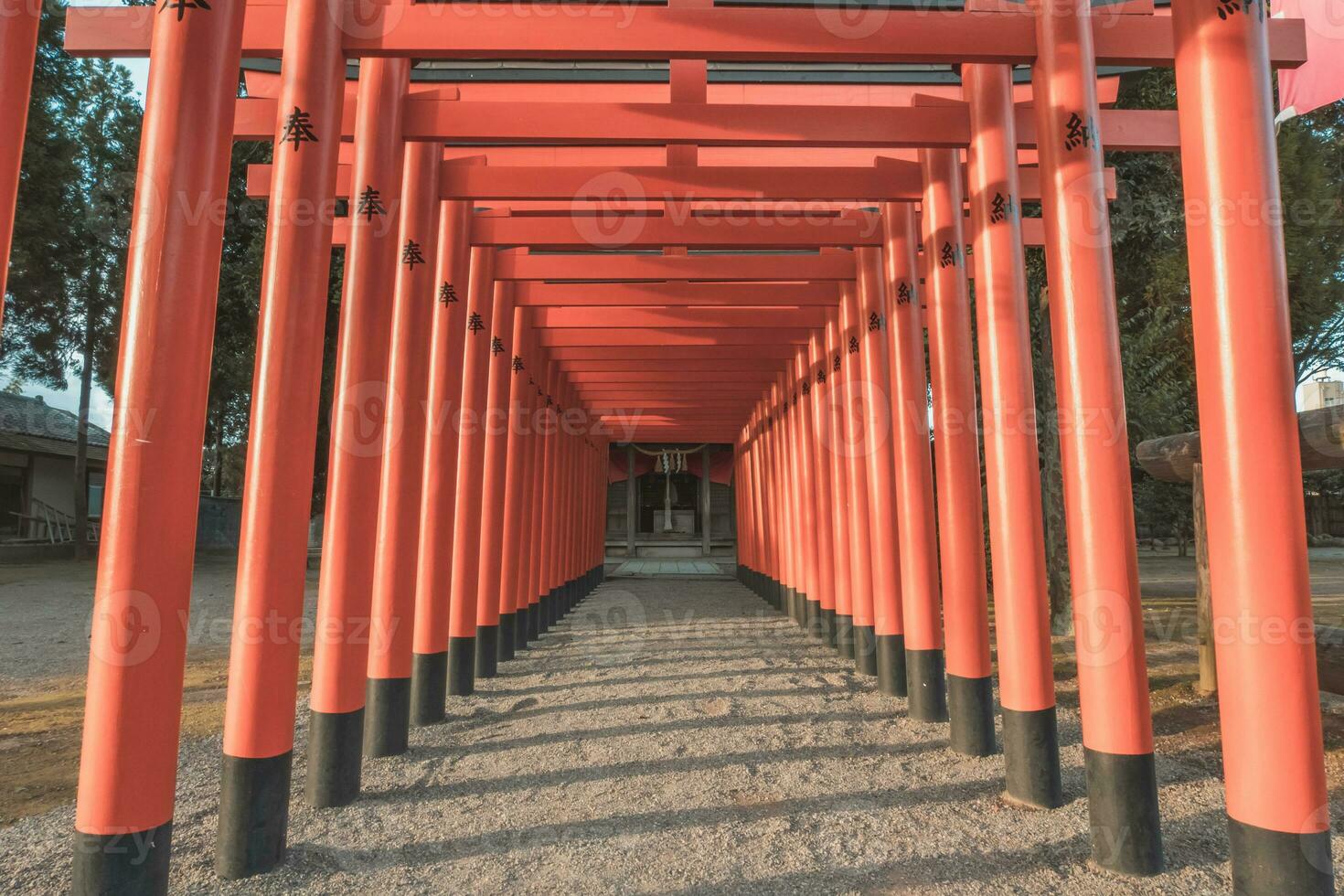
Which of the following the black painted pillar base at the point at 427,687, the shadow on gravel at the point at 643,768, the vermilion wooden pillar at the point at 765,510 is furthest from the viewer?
the vermilion wooden pillar at the point at 765,510

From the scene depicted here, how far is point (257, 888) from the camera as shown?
2977 millimetres

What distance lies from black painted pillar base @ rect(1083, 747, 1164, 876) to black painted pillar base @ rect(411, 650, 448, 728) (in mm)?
4040

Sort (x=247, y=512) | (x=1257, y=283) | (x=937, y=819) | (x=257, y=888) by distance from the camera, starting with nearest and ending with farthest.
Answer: (x=1257, y=283) < (x=257, y=888) < (x=247, y=512) < (x=937, y=819)

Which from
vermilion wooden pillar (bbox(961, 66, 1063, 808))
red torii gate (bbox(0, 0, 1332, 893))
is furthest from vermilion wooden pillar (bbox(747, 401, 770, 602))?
vermilion wooden pillar (bbox(961, 66, 1063, 808))

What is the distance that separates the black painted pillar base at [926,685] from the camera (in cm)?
533

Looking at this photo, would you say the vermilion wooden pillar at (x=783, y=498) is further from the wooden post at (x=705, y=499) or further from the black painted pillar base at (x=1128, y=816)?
the wooden post at (x=705, y=499)

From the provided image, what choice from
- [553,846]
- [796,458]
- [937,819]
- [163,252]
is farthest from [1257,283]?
[796,458]

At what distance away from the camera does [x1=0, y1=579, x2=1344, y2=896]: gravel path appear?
306 centimetres

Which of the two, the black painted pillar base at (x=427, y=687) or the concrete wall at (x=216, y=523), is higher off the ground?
the concrete wall at (x=216, y=523)

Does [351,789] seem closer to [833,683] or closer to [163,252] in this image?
[163,252]

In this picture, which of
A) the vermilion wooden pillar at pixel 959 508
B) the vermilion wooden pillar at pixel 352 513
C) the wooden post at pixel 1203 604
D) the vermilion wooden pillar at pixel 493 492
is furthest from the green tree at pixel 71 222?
the wooden post at pixel 1203 604

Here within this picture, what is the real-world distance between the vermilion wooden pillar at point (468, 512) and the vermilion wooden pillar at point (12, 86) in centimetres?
360

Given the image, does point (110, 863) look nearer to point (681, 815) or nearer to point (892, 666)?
point (681, 815)

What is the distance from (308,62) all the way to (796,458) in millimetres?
7616
